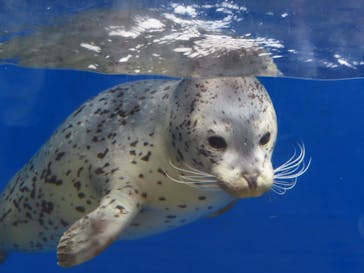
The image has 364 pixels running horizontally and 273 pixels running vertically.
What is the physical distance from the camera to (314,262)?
8875 mm

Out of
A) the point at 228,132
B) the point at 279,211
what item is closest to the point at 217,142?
the point at 228,132

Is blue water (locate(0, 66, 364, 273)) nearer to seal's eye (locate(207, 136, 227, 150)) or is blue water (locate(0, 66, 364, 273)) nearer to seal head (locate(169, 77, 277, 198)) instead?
seal head (locate(169, 77, 277, 198))

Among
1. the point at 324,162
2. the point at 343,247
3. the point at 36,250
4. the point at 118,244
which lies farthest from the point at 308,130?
the point at 36,250

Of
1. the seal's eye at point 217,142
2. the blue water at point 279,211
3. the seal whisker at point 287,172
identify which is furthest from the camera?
the blue water at point 279,211

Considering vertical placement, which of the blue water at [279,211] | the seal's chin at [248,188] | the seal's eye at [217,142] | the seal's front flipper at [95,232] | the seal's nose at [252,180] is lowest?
the blue water at [279,211]

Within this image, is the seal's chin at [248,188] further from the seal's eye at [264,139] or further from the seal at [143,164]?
the seal's eye at [264,139]

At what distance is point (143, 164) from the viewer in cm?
403

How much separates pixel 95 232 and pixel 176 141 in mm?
941

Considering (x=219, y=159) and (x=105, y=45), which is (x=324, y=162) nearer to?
(x=105, y=45)

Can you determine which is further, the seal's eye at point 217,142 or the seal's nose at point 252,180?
the seal's eye at point 217,142

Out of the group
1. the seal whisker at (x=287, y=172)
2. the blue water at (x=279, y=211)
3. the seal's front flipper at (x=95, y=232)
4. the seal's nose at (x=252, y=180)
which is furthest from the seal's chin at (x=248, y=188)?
the blue water at (x=279, y=211)

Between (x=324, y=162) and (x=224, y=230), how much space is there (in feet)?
8.24

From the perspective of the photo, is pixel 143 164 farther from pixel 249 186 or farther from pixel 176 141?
pixel 249 186

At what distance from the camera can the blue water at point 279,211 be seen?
9.02m
